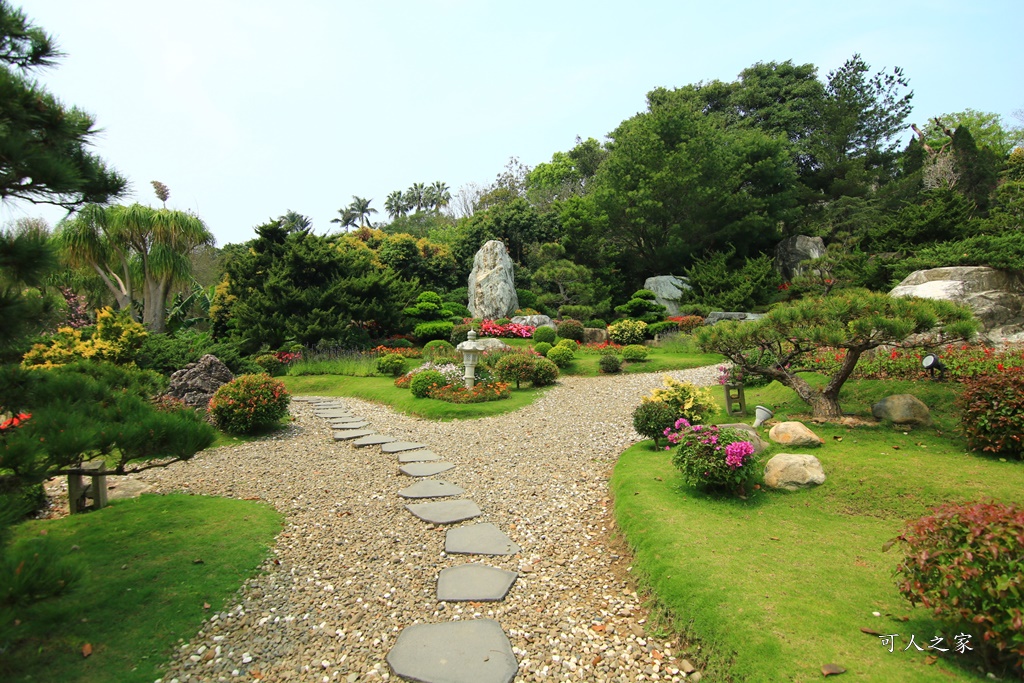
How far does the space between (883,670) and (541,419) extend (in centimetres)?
721

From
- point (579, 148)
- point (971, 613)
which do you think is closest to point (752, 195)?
point (579, 148)

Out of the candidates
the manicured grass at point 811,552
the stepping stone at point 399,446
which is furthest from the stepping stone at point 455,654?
the stepping stone at point 399,446

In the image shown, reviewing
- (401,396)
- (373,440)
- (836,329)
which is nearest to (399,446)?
(373,440)

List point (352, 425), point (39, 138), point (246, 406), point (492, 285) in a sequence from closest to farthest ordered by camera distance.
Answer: point (39, 138) < point (246, 406) < point (352, 425) < point (492, 285)

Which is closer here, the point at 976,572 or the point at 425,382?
the point at 976,572

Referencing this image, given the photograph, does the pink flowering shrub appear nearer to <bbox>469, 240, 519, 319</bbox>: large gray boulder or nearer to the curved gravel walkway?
the curved gravel walkway

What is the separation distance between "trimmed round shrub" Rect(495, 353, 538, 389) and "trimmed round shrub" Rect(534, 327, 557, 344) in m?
6.09

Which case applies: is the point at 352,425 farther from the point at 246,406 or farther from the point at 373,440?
Result: the point at 246,406

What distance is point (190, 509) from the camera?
5059 mm

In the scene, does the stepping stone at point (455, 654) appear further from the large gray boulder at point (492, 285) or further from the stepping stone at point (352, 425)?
the large gray boulder at point (492, 285)

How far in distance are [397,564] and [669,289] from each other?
23.6m

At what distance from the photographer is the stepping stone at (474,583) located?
12.4ft

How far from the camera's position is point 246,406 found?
28.3 feet

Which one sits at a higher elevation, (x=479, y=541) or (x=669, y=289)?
(x=669, y=289)
